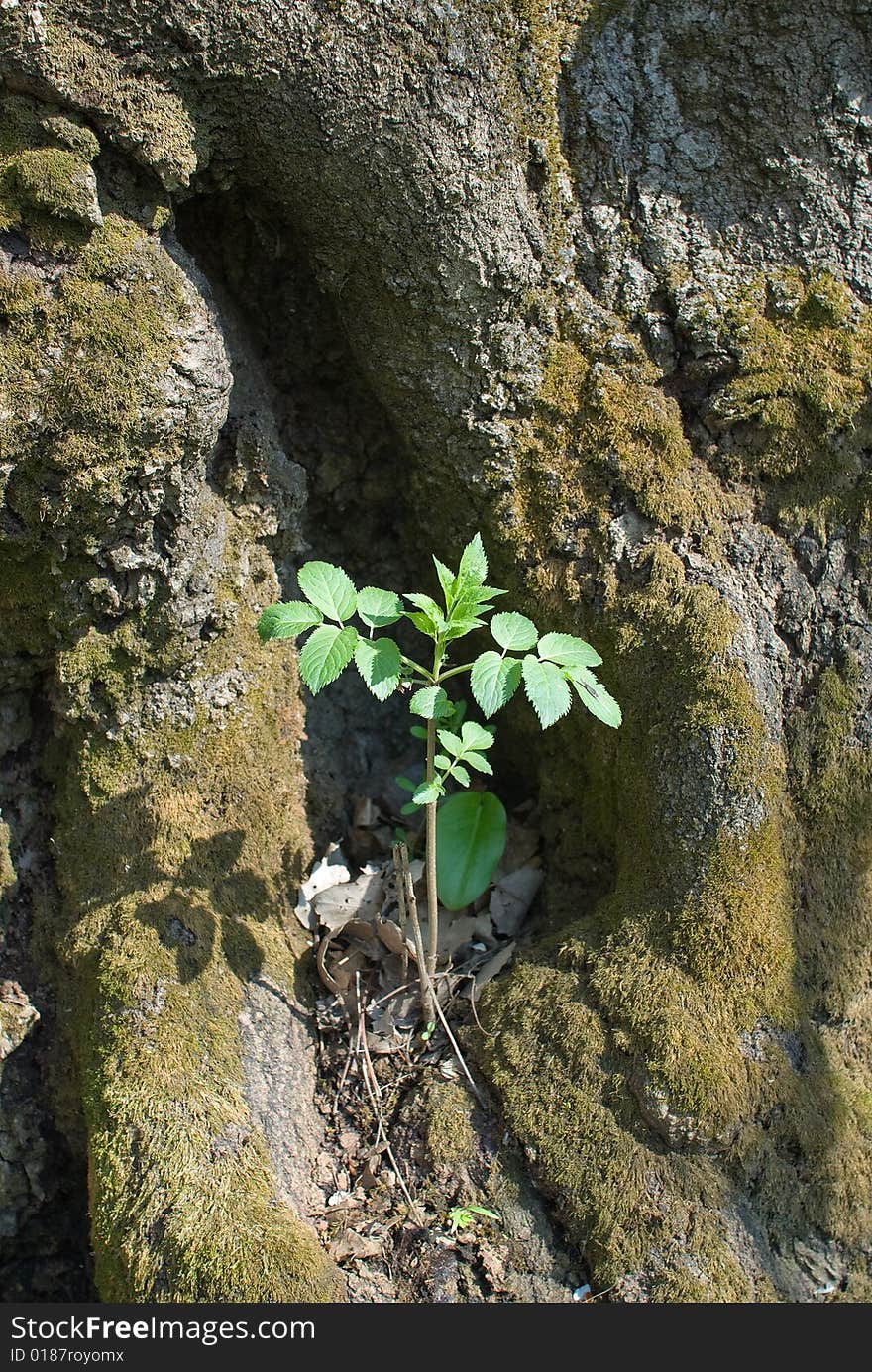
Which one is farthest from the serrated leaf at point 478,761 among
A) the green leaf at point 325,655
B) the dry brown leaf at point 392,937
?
the dry brown leaf at point 392,937

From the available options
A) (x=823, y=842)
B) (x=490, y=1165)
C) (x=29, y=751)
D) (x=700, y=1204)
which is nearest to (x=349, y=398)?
(x=29, y=751)

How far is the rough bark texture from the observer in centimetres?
220

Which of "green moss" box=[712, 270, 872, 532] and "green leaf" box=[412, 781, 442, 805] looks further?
"green moss" box=[712, 270, 872, 532]

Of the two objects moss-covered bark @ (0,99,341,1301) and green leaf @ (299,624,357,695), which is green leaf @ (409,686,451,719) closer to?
green leaf @ (299,624,357,695)

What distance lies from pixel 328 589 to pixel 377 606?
0.11 metres

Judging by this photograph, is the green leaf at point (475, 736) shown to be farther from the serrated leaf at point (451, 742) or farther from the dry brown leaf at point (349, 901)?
the dry brown leaf at point (349, 901)

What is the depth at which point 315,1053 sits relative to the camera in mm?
2559

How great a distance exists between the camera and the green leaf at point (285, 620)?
2018 millimetres

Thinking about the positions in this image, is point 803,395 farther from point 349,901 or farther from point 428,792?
point 349,901

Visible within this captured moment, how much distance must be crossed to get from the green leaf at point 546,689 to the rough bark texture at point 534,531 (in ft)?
1.80

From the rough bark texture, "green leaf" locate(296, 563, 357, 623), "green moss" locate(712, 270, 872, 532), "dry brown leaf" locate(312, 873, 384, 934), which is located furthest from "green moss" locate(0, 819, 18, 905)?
"green moss" locate(712, 270, 872, 532)

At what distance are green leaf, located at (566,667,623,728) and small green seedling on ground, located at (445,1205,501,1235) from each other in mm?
1107

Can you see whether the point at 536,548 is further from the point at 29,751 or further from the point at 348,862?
the point at 29,751

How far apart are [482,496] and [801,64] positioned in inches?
50.2
